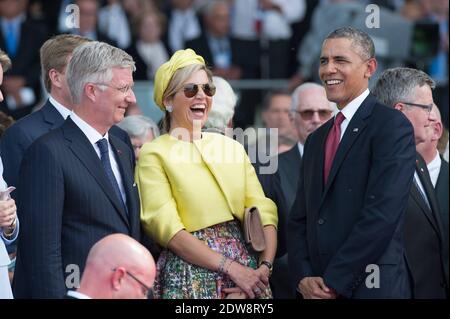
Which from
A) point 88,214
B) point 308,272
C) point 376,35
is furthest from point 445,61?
point 88,214

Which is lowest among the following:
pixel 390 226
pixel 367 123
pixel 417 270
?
pixel 417 270

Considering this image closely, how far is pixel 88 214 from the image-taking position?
5.86 meters

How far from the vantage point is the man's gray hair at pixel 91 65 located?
604 cm

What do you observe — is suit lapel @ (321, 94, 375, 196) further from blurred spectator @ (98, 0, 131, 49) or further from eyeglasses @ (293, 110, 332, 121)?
blurred spectator @ (98, 0, 131, 49)

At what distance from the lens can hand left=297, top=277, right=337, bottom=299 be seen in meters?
6.17

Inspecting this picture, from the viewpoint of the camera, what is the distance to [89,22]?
1252 centimetres

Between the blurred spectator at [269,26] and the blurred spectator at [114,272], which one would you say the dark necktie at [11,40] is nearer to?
the blurred spectator at [269,26]

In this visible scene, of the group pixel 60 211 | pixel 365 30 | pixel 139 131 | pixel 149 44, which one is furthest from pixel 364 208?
pixel 149 44

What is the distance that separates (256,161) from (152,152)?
1069 mm

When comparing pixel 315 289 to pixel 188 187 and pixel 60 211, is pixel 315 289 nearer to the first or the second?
pixel 188 187

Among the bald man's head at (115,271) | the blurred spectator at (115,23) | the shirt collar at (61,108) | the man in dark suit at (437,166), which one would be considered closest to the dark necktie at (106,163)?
the shirt collar at (61,108)

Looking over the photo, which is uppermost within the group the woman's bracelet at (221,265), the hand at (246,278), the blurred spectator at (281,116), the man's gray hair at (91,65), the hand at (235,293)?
the man's gray hair at (91,65)

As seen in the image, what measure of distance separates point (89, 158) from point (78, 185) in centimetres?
18
